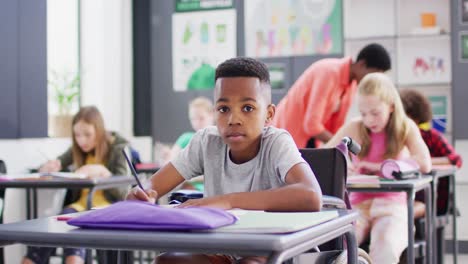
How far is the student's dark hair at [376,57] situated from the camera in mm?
4246

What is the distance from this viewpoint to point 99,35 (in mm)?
6207

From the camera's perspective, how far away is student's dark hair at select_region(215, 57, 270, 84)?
187 centimetres

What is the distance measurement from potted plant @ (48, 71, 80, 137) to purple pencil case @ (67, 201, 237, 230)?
407cm

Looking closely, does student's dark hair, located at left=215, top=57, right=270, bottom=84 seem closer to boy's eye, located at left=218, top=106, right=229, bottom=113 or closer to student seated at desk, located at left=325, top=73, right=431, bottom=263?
boy's eye, located at left=218, top=106, right=229, bottom=113

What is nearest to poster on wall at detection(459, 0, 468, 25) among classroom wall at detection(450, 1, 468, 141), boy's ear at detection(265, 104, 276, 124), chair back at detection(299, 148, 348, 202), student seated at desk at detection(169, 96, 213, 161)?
classroom wall at detection(450, 1, 468, 141)

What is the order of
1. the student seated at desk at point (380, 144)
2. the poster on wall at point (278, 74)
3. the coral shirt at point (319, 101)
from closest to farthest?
the student seated at desk at point (380, 144) → the coral shirt at point (319, 101) → the poster on wall at point (278, 74)

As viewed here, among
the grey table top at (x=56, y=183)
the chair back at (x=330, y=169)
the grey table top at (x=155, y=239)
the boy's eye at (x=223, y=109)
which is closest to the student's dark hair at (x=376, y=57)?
the grey table top at (x=56, y=183)

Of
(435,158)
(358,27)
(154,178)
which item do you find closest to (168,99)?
(358,27)

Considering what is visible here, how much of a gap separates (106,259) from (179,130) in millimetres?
4766

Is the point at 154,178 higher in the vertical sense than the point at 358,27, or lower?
lower

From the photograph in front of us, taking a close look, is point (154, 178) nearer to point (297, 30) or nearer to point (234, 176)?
point (234, 176)

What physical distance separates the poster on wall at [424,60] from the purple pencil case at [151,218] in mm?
4854

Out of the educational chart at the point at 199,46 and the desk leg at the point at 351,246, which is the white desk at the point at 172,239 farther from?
the educational chart at the point at 199,46

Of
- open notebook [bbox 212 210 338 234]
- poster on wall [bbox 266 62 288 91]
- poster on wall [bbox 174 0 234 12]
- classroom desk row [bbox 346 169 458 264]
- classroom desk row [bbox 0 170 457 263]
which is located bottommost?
classroom desk row [bbox 346 169 458 264]
